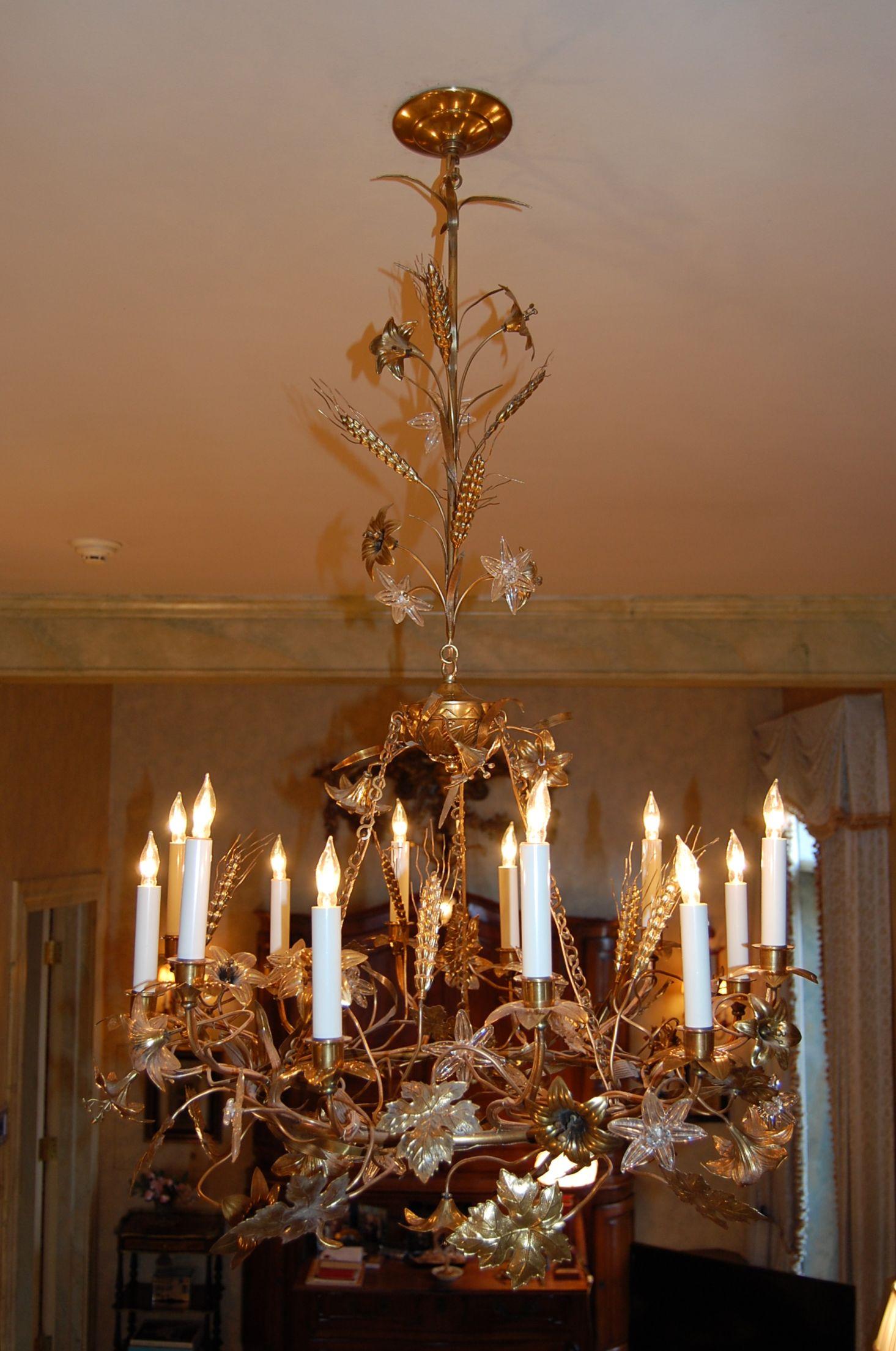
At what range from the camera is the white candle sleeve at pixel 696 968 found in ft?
4.07

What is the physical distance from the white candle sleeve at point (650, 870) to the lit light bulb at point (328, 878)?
0.60m

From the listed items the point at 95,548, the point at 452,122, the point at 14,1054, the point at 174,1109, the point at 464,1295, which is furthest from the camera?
the point at 174,1109

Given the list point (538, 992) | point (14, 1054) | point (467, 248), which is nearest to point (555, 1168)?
point (538, 992)

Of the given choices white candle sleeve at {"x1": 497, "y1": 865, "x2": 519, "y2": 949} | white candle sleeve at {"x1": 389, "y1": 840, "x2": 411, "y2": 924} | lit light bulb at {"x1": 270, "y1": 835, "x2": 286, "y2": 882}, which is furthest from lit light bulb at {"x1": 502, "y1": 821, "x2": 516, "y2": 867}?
lit light bulb at {"x1": 270, "y1": 835, "x2": 286, "y2": 882}

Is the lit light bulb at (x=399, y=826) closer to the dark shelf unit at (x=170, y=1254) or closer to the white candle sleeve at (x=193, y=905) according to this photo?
the white candle sleeve at (x=193, y=905)

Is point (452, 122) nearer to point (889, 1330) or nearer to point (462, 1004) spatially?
point (462, 1004)

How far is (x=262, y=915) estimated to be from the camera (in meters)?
5.54

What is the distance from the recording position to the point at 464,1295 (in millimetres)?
4945

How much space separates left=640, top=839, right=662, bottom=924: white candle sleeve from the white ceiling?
30.3 inches

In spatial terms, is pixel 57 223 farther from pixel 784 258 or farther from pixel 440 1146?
pixel 440 1146

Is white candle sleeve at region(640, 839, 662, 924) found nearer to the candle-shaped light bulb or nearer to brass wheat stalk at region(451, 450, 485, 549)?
the candle-shaped light bulb

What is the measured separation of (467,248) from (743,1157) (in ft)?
3.76

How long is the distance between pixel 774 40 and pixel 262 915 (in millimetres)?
4929

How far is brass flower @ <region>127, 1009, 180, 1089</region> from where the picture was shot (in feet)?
4.24
